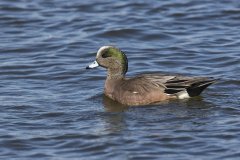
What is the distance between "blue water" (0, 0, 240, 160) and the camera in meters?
10.0

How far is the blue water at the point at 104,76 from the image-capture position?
32.9 ft

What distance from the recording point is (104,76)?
1361cm

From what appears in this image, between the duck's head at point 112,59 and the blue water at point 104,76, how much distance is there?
16.9 inches

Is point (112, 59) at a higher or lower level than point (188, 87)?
higher

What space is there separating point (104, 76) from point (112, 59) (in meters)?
1.15

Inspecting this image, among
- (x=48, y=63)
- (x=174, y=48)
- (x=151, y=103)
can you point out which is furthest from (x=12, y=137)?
(x=174, y=48)

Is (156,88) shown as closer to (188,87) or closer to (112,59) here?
(188,87)

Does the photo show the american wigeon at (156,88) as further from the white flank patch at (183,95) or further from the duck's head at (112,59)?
the duck's head at (112,59)

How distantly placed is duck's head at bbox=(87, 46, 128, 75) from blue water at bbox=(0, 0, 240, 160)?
1.41 ft

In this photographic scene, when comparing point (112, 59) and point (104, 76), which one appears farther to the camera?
point (104, 76)

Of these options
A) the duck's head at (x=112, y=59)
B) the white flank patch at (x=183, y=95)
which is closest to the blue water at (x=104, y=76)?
the white flank patch at (x=183, y=95)

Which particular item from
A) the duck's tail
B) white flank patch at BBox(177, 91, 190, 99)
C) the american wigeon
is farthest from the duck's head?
white flank patch at BBox(177, 91, 190, 99)

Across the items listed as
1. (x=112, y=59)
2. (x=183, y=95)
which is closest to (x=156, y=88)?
(x=183, y=95)

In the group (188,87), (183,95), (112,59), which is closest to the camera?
(188,87)
